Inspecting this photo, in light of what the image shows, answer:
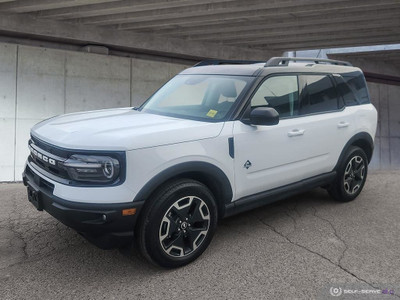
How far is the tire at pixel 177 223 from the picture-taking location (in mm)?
2814

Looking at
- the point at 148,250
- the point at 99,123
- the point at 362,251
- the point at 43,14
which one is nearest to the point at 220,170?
the point at 148,250

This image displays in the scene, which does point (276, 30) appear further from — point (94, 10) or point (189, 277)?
point (189, 277)

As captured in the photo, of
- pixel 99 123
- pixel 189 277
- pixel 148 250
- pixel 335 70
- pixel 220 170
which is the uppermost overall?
pixel 335 70

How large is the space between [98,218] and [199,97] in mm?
1753

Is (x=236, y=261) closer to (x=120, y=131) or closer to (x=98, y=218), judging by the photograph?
(x=98, y=218)

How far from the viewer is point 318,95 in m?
4.26

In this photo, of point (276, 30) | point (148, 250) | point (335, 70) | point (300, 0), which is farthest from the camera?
point (276, 30)

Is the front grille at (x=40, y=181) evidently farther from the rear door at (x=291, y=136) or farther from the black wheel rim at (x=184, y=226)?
the rear door at (x=291, y=136)

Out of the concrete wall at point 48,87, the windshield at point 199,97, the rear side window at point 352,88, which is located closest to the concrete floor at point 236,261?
the windshield at point 199,97

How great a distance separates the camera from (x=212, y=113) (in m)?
3.44

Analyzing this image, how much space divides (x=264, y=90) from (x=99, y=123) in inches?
64.7

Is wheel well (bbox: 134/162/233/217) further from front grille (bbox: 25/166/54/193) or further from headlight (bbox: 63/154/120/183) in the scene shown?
front grille (bbox: 25/166/54/193)

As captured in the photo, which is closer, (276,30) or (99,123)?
(99,123)

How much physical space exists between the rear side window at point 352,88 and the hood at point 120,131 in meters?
2.18
